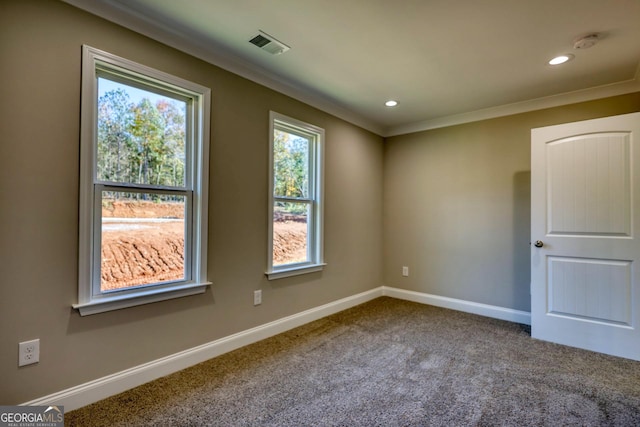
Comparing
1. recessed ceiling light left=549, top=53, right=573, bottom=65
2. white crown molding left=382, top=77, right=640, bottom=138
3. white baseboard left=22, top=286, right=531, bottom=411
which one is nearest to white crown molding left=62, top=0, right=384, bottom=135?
white crown molding left=382, top=77, right=640, bottom=138

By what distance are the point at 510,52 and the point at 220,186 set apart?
2.50 metres

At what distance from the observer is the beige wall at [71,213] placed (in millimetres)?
1606

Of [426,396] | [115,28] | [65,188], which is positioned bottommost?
[426,396]

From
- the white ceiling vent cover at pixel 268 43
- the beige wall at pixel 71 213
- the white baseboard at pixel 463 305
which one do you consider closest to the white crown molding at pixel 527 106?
the beige wall at pixel 71 213

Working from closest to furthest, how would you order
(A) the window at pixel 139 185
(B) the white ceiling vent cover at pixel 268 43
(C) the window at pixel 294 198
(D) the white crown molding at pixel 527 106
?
1. (A) the window at pixel 139 185
2. (B) the white ceiling vent cover at pixel 268 43
3. (D) the white crown molding at pixel 527 106
4. (C) the window at pixel 294 198

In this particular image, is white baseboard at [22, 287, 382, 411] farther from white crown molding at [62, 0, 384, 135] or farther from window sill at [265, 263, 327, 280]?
white crown molding at [62, 0, 384, 135]

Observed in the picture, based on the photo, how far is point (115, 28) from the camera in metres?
1.94

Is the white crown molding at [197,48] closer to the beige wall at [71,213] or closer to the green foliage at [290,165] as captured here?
the beige wall at [71,213]

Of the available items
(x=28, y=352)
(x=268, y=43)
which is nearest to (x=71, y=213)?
(x=28, y=352)

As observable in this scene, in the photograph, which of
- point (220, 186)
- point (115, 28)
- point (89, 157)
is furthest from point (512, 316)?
point (115, 28)

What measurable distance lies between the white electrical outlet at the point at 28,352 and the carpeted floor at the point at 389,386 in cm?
38

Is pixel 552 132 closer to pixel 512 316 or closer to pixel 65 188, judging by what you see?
pixel 512 316

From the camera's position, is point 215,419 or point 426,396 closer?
point 215,419

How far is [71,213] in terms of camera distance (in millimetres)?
1781
